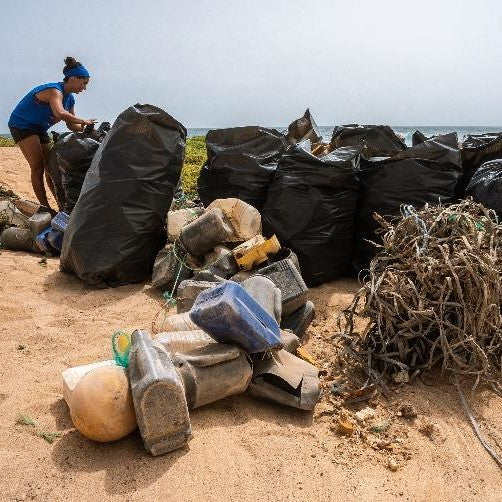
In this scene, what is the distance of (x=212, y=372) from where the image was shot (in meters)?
1.90

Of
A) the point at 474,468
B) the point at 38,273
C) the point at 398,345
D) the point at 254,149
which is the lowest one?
the point at 38,273

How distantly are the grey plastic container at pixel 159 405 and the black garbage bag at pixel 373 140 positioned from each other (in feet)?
9.30

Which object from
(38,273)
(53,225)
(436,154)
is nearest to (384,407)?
(436,154)

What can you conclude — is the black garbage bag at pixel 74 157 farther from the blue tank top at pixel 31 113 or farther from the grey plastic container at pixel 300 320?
the grey plastic container at pixel 300 320

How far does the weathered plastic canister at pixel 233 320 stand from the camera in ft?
6.20

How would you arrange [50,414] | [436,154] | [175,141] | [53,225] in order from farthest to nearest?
[53,225]
[175,141]
[436,154]
[50,414]

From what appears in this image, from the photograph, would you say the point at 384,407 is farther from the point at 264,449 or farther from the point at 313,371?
the point at 264,449

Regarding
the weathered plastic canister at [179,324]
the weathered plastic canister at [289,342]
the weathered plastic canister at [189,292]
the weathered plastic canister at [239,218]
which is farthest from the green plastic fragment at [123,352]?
the weathered plastic canister at [239,218]

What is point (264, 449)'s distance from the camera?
1786 millimetres

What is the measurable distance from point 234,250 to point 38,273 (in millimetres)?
1636

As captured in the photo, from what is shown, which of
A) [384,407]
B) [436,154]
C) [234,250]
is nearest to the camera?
[384,407]

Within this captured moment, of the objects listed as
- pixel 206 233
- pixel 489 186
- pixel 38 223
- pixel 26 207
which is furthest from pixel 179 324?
pixel 26 207

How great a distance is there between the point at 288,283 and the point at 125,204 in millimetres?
1370

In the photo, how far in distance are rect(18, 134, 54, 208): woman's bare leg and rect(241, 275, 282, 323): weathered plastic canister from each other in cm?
333
